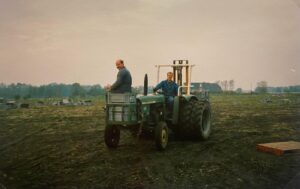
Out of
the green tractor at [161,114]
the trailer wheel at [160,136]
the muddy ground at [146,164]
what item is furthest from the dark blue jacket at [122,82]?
the muddy ground at [146,164]

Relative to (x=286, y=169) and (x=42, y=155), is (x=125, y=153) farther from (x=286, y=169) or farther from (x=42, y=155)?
(x=286, y=169)

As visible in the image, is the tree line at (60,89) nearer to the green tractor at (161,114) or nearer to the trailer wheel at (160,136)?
the green tractor at (161,114)

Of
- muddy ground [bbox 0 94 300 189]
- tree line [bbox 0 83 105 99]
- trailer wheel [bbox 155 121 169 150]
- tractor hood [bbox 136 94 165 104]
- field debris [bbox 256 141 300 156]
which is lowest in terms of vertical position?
muddy ground [bbox 0 94 300 189]

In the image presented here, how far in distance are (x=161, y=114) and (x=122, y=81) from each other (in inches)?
53.8

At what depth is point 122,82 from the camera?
24.7 ft

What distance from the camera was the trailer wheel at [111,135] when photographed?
800 cm

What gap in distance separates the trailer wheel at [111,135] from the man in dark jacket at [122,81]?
34.6 inches

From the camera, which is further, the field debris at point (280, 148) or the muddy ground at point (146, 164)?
the field debris at point (280, 148)

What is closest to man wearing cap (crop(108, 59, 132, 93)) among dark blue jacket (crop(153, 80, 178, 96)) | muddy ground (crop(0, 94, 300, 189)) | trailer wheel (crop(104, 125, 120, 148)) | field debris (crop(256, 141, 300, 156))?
trailer wheel (crop(104, 125, 120, 148))

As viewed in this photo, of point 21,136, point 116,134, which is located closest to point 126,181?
point 116,134

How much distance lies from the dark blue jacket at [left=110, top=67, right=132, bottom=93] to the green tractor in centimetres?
24

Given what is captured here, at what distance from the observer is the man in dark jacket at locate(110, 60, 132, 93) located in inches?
296

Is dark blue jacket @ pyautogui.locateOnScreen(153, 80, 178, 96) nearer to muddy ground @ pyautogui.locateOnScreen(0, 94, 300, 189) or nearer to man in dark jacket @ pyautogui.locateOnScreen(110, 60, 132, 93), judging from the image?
muddy ground @ pyautogui.locateOnScreen(0, 94, 300, 189)

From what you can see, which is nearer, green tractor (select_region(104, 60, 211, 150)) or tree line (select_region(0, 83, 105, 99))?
green tractor (select_region(104, 60, 211, 150))
